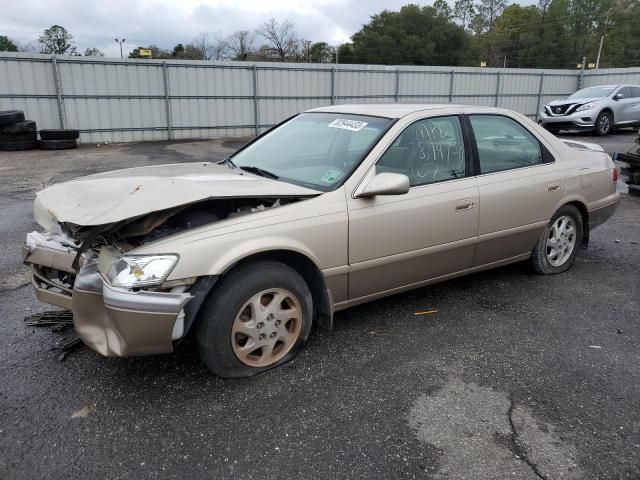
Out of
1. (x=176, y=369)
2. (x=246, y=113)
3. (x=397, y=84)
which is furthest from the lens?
(x=397, y=84)

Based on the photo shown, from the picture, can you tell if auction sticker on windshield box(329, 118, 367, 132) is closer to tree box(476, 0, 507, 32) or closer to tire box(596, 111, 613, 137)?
tire box(596, 111, 613, 137)

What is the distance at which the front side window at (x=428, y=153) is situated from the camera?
141 inches

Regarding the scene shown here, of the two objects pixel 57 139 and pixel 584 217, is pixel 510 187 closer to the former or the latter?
pixel 584 217

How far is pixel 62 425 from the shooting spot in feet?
8.52

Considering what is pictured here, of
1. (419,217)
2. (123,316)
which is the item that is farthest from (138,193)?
(419,217)

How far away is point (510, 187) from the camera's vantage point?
4.10 meters

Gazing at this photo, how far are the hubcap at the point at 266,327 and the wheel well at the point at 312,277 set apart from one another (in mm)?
193

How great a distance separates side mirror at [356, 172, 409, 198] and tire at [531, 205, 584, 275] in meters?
1.98

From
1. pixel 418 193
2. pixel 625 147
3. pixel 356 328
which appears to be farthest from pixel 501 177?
pixel 625 147

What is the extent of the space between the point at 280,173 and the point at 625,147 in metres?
15.0

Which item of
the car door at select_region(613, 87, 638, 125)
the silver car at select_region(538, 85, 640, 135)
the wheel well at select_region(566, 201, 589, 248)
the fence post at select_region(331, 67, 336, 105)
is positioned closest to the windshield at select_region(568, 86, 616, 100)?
the silver car at select_region(538, 85, 640, 135)

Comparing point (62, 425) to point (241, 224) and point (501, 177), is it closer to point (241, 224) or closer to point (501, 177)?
point (241, 224)

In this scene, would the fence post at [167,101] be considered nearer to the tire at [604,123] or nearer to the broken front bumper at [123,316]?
the tire at [604,123]

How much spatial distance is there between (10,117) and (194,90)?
5.64 m
